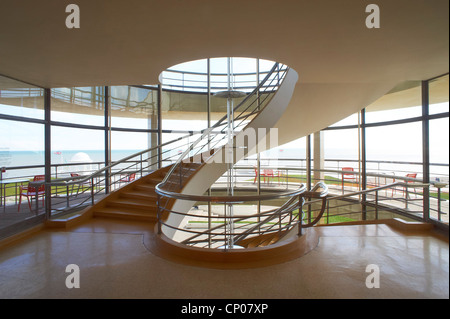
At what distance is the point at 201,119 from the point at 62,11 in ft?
19.7

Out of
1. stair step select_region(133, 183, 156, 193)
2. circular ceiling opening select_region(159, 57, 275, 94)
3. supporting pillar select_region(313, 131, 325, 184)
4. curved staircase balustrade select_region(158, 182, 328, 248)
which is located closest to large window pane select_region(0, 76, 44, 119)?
stair step select_region(133, 183, 156, 193)

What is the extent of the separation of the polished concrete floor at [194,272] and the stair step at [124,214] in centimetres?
80

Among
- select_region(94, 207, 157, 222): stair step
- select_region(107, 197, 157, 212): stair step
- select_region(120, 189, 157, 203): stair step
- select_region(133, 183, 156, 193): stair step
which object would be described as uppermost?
select_region(133, 183, 156, 193): stair step

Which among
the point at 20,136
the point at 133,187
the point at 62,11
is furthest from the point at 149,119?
the point at 62,11

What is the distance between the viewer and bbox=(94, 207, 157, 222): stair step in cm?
437

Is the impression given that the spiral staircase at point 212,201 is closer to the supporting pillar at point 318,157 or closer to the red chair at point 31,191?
the red chair at point 31,191

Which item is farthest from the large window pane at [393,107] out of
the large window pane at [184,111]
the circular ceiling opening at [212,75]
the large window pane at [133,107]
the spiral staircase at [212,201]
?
the large window pane at [133,107]

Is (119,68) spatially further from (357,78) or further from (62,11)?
(357,78)

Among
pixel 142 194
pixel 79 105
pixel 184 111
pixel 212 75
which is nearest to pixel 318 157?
pixel 212 75

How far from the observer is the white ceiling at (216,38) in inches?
79.9

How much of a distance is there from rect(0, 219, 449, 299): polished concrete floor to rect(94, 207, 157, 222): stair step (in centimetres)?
80

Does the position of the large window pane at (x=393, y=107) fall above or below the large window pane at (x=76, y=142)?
above

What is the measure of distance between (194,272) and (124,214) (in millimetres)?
2385

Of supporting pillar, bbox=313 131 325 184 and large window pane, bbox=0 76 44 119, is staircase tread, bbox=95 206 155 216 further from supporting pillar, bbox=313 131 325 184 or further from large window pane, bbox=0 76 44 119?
supporting pillar, bbox=313 131 325 184
